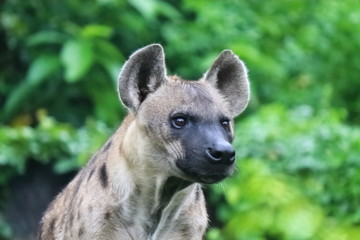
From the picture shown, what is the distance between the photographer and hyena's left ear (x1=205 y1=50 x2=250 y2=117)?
659cm

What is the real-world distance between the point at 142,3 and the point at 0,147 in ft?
6.86

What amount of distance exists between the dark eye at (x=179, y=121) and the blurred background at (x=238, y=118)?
3114mm

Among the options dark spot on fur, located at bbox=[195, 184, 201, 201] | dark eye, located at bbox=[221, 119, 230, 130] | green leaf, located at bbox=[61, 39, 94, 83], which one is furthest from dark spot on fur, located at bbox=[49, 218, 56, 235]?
green leaf, located at bbox=[61, 39, 94, 83]

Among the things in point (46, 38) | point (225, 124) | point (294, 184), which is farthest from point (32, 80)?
point (225, 124)

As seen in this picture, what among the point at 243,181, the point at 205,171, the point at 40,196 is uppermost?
the point at 243,181

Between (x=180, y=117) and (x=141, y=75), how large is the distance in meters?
0.40

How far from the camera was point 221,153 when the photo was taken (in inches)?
232

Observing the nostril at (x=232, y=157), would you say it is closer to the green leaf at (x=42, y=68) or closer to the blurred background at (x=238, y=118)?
the blurred background at (x=238, y=118)

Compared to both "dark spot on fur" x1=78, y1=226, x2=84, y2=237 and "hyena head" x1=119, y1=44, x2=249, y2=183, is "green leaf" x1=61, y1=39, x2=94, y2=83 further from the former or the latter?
"dark spot on fur" x1=78, y1=226, x2=84, y2=237

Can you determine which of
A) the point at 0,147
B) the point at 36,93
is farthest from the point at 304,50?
the point at 0,147

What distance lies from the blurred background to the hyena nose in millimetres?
3203

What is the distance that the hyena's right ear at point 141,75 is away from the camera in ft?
20.6

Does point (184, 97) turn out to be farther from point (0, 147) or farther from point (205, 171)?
point (0, 147)

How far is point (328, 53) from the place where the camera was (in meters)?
11.6
